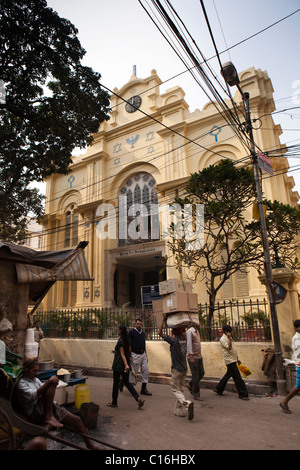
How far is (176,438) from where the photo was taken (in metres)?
4.19

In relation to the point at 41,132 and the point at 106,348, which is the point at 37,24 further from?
the point at 106,348

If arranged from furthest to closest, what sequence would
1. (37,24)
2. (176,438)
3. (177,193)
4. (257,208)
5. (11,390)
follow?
(177,193) → (37,24) → (257,208) → (176,438) → (11,390)

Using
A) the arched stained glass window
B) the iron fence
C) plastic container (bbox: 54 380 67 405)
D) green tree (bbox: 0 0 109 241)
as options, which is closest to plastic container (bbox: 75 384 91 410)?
plastic container (bbox: 54 380 67 405)

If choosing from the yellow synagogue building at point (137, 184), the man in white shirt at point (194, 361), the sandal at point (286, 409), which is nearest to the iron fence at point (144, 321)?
the man in white shirt at point (194, 361)

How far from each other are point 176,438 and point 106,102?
10923 millimetres

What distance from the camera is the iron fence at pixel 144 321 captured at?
25.8ft

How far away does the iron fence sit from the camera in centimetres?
785

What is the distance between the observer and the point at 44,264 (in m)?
5.95

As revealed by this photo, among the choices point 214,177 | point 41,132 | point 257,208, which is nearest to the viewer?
point 257,208

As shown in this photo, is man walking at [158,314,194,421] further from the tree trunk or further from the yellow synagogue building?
the yellow synagogue building

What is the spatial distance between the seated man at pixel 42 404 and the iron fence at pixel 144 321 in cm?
506

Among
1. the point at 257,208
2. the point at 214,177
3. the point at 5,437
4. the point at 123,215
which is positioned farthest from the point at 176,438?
the point at 123,215

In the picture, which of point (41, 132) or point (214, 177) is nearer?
point (214, 177)
